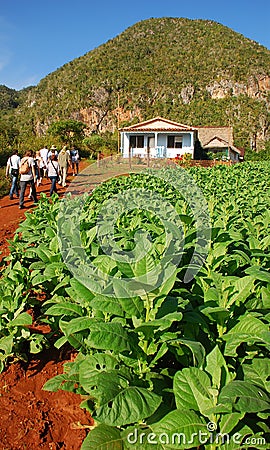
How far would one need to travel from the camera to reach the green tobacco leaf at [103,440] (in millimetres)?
1859

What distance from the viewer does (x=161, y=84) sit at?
361 ft

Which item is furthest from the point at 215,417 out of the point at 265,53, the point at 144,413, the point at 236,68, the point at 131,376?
the point at 265,53

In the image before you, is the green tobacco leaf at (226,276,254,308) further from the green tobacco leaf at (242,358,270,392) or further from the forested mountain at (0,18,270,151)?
the forested mountain at (0,18,270,151)

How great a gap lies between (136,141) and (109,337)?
42.3 m

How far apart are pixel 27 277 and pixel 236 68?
121 m

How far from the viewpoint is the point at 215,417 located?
1.81 m

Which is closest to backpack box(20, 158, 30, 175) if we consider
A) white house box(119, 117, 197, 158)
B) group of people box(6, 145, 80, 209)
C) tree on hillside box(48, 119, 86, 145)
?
group of people box(6, 145, 80, 209)

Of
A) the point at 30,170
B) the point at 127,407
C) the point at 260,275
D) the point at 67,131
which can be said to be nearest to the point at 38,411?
the point at 127,407

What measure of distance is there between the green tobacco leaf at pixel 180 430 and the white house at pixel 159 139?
39.5 m

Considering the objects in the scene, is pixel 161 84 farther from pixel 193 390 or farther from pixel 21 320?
pixel 193 390

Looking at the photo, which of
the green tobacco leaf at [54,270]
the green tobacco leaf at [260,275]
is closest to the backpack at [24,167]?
the green tobacco leaf at [54,270]

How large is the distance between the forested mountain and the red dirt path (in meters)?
99.4

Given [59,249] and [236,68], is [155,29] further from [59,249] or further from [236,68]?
[59,249]

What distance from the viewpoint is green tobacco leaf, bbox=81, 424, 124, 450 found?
186 cm
